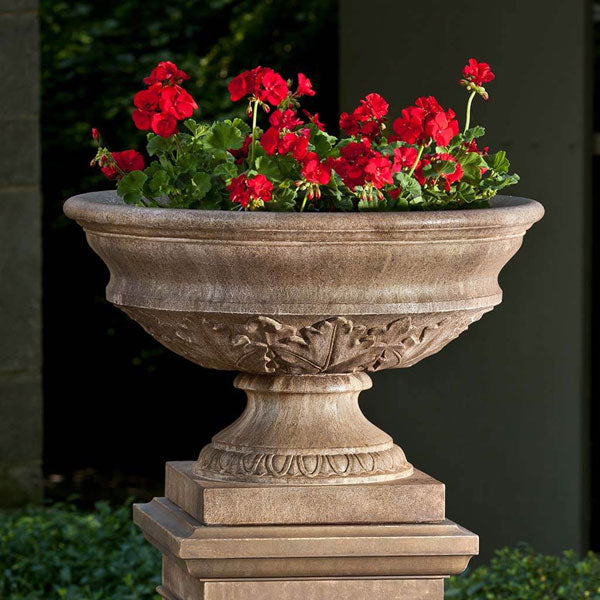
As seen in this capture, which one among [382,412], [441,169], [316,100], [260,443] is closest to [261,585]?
[260,443]

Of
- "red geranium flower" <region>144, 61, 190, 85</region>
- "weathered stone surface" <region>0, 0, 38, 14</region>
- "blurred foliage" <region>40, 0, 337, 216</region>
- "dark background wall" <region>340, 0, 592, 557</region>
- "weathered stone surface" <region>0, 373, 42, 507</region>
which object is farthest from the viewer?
"blurred foliage" <region>40, 0, 337, 216</region>

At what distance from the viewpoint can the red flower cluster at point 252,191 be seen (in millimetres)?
3008

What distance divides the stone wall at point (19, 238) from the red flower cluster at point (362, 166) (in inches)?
121

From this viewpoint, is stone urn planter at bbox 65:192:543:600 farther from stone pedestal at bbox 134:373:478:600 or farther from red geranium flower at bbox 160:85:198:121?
red geranium flower at bbox 160:85:198:121

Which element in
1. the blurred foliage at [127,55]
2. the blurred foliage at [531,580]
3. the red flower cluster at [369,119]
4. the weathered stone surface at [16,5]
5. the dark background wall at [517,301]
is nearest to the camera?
the red flower cluster at [369,119]

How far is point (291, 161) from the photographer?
3121 mm

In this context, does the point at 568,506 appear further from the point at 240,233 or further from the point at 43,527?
the point at 240,233

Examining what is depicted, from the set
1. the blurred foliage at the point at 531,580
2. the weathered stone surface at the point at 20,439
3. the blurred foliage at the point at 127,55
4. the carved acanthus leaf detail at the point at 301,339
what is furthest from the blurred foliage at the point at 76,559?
the blurred foliage at the point at 127,55

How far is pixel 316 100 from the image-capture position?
8.72 m

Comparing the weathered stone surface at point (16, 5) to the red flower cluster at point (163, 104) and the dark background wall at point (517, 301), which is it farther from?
the red flower cluster at point (163, 104)

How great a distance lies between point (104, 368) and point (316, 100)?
2.12m

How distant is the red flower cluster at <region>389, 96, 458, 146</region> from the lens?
314cm

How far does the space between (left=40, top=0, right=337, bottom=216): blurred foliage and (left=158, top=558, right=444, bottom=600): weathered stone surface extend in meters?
5.96

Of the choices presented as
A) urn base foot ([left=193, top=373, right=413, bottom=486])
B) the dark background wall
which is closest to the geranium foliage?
urn base foot ([left=193, top=373, right=413, bottom=486])
